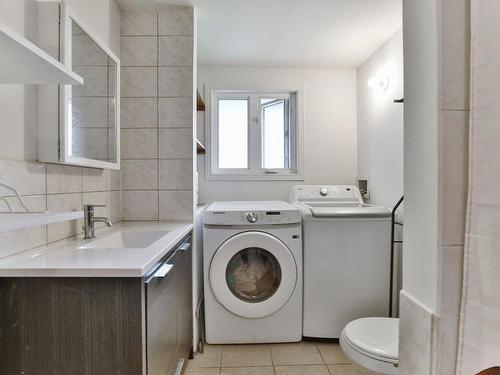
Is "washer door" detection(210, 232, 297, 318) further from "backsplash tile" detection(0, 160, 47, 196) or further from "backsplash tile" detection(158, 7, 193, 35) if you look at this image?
"backsplash tile" detection(158, 7, 193, 35)

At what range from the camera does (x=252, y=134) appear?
300 centimetres

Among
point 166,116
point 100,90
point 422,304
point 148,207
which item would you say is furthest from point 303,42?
point 422,304

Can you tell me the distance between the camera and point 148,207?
2.05 m

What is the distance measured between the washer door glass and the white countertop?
86 cm

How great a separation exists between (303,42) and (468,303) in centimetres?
235

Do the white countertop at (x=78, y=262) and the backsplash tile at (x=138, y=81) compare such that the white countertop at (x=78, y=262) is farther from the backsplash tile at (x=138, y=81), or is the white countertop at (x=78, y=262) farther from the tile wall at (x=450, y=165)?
the backsplash tile at (x=138, y=81)

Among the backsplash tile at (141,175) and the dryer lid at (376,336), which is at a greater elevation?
the backsplash tile at (141,175)

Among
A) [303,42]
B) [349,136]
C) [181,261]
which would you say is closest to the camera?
[181,261]

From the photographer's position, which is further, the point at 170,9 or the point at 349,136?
the point at 349,136

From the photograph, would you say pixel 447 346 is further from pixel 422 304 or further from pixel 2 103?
pixel 2 103

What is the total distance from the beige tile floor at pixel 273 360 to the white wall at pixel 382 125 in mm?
1204

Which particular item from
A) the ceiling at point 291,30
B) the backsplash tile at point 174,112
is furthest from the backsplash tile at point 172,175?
the ceiling at point 291,30

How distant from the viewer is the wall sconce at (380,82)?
2.39 m

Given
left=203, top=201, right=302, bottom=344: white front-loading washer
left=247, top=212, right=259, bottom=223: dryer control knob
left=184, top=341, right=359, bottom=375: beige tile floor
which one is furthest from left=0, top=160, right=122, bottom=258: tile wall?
left=184, top=341, right=359, bottom=375: beige tile floor
